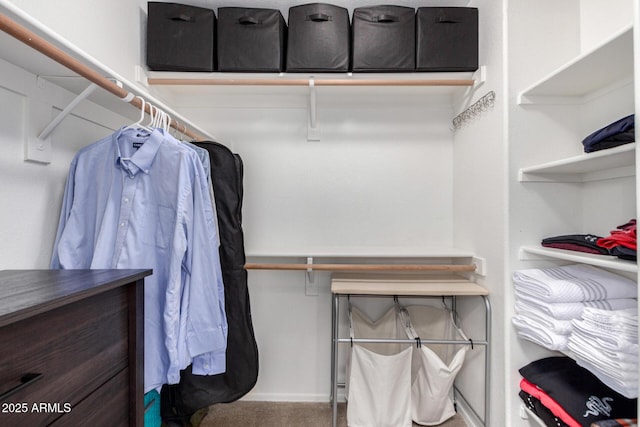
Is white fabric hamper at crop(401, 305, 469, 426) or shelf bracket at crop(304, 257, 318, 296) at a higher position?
shelf bracket at crop(304, 257, 318, 296)

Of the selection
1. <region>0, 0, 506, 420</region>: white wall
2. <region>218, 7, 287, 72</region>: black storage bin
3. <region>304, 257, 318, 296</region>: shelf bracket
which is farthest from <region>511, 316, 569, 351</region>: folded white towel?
<region>218, 7, 287, 72</region>: black storage bin

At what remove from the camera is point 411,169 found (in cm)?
201

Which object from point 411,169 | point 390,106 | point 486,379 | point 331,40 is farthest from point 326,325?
point 331,40

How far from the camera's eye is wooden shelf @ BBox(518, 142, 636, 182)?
0.95 m

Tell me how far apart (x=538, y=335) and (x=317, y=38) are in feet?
5.34

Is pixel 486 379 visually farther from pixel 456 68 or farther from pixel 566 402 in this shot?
pixel 456 68

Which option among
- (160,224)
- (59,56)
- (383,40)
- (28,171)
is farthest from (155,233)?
(383,40)

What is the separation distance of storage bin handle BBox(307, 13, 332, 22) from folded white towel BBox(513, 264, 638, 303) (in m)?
1.50

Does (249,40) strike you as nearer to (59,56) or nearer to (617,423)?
(59,56)

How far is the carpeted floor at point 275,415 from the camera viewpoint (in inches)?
69.3

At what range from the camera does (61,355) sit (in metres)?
0.61

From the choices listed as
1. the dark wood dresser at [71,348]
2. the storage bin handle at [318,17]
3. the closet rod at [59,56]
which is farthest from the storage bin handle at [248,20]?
the dark wood dresser at [71,348]

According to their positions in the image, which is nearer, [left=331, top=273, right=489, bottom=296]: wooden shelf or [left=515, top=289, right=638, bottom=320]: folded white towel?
[left=515, top=289, right=638, bottom=320]: folded white towel

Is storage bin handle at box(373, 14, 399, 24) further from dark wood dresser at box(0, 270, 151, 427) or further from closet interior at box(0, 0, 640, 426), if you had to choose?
dark wood dresser at box(0, 270, 151, 427)
